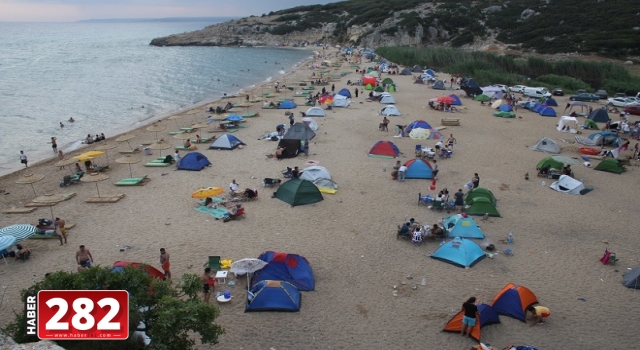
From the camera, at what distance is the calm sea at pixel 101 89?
1219 inches

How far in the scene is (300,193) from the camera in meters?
16.5

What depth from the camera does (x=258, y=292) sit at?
10281mm

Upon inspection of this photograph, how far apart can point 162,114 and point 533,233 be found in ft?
106

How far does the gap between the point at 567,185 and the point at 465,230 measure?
7407 millimetres

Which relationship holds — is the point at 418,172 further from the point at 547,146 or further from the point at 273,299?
the point at 273,299

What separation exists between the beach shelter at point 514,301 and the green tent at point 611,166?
1370 centimetres

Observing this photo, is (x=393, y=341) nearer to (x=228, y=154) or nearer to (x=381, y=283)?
(x=381, y=283)

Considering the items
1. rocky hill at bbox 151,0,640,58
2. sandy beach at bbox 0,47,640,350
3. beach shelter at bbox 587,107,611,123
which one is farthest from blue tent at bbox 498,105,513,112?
rocky hill at bbox 151,0,640,58

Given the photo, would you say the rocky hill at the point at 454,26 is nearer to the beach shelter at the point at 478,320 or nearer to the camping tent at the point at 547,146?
the camping tent at the point at 547,146

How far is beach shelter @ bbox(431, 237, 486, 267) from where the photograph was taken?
12.3 meters

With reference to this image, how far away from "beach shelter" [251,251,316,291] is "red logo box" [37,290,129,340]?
608 centimetres

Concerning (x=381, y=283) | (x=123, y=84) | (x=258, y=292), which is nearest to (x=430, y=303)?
(x=381, y=283)

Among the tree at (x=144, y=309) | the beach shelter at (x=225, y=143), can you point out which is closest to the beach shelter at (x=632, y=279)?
the tree at (x=144, y=309)

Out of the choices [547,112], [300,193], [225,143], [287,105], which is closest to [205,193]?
[300,193]
